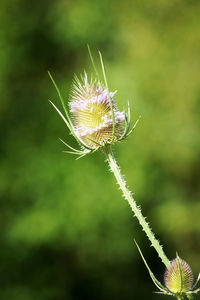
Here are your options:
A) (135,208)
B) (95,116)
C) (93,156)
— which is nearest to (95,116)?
(95,116)

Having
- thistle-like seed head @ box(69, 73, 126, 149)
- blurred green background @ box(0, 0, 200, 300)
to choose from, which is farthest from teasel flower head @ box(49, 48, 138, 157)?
blurred green background @ box(0, 0, 200, 300)

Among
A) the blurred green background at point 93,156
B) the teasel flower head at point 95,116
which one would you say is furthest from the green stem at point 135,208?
the blurred green background at point 93,156

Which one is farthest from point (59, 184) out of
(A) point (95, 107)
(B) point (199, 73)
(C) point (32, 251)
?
(A) point (95, 107)

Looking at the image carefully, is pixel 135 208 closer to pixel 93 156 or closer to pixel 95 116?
pixel 95 116

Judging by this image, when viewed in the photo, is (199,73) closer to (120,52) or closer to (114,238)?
(120,52)

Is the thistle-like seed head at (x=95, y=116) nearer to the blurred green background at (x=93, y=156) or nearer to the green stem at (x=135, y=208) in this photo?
the green stem at (x=135, y=208)

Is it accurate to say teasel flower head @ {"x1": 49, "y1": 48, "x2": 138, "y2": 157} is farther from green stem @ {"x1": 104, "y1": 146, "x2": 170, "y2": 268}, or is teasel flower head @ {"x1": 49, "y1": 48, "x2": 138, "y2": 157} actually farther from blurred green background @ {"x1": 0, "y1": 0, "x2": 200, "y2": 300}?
blurred green background @ {"x1": 0, "y1": 0, "x2": 200, "y2": 300}

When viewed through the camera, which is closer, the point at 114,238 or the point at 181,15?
the point at 114,238
